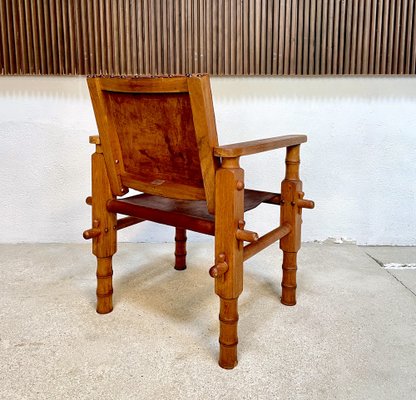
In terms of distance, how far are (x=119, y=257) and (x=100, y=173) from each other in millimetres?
858

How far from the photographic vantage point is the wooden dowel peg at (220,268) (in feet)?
4.42

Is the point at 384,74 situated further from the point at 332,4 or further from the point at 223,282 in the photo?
the point at 223,282

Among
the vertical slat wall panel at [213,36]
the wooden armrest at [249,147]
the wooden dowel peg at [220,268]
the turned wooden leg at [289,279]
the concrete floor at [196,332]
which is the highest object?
the vertical slat wall panel at [213,36]

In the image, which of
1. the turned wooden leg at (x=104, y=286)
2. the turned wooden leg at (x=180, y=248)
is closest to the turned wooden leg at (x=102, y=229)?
the turned wooden leg at (x=104, y=286)

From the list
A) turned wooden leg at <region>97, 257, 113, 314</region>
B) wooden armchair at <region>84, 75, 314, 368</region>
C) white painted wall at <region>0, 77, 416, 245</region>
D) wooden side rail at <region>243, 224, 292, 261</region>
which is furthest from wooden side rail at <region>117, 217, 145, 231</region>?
white painted wall at <region>0, 77, 416, 245</region>

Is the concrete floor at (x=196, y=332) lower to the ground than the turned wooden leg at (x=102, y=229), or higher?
lower

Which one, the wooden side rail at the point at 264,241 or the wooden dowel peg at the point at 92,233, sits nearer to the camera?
the wooden side rail at the point at 264,241

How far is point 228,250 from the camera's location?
139 cm

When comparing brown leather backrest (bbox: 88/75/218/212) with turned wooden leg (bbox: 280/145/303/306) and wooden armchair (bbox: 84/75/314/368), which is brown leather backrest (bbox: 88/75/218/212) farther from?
turned wooden leg (bbox: 280/145/303/306)

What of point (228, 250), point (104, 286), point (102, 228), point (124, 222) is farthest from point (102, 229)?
point (228, 250)

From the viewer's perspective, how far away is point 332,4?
2.39 meters

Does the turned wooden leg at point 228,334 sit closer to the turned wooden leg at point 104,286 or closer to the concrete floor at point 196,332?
the concrete floor at point 196,332

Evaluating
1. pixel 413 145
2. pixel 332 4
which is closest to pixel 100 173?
pixel 332 4

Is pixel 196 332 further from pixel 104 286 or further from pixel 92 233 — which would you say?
pixel 92 233
